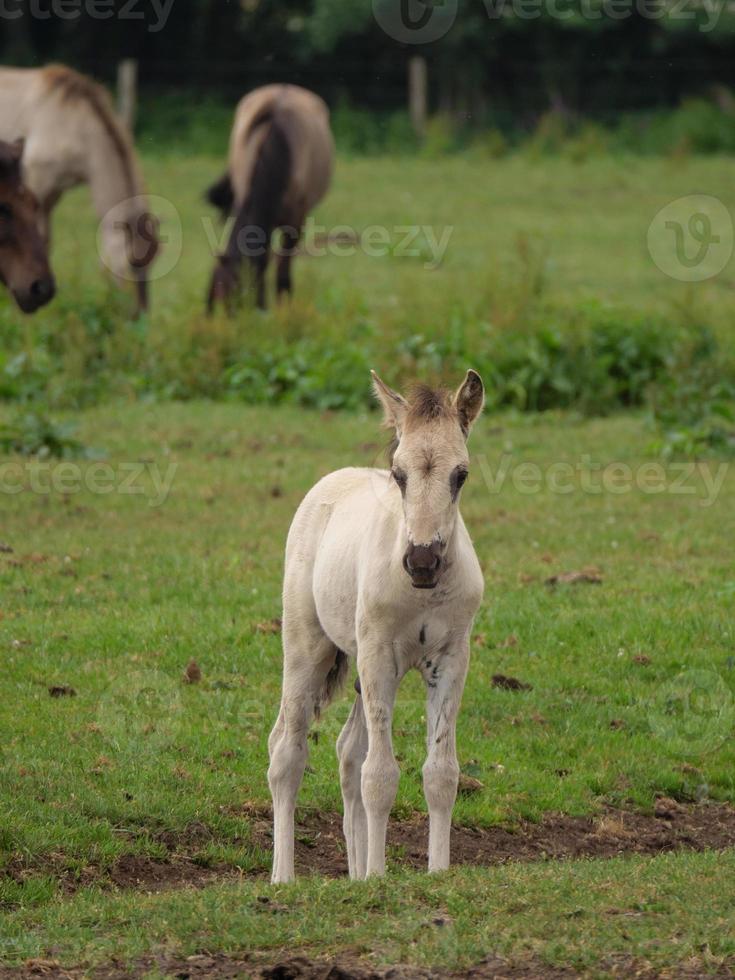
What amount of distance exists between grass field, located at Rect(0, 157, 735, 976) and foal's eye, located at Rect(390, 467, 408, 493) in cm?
143

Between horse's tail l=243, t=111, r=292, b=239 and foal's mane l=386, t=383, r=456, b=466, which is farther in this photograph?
horse's tail l=243, t=111, r=292, b=239

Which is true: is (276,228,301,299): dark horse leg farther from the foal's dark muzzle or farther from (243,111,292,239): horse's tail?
the foal's dark muzzle

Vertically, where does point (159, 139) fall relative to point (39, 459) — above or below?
above

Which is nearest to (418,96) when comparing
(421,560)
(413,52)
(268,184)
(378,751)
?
(413,52)

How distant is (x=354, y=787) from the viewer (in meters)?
6.16

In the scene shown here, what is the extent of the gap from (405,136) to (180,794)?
26863 mm

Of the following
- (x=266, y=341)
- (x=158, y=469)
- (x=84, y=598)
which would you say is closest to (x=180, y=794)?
(x=84, y=598)

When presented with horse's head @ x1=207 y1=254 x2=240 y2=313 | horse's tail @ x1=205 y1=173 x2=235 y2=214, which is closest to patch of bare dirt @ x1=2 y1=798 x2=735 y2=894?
horse's head @ x1=207 y1=254 x2=240 y2=313

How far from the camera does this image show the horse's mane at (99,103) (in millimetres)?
18000

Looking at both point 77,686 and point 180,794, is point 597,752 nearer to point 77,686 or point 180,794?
point 180,794

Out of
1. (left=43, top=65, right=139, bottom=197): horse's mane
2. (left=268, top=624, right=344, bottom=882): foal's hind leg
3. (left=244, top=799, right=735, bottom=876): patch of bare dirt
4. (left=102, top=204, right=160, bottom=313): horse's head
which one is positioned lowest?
(left=244, top=799, right=735, bottom=876): patch of bare dirt

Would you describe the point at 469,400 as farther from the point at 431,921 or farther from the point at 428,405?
the point at 431,921

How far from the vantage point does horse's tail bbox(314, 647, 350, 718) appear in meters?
6.38

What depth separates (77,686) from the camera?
8047 mm
